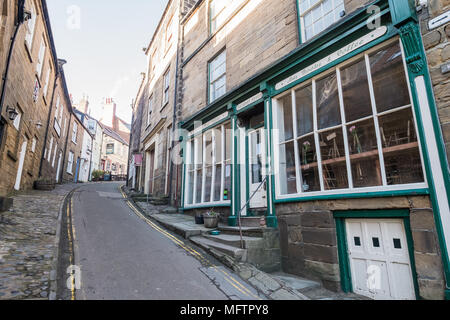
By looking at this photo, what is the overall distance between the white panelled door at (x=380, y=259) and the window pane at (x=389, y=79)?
2.04m

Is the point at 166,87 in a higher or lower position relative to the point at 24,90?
higher

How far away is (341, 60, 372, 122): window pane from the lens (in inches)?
194

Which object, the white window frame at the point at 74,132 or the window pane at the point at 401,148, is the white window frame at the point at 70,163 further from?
the window pane at the point at 401,148

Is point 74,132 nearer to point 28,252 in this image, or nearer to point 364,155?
→ point 28,252

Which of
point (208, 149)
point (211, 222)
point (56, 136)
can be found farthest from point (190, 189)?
point (56, 136)

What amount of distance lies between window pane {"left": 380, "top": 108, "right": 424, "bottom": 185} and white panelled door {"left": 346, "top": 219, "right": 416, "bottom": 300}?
0.76 meters

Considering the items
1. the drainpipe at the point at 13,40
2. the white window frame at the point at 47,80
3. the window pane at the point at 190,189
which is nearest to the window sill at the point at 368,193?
A: the window pane at the point at 190,189

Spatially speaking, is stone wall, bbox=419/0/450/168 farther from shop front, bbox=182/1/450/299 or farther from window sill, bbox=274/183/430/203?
window sill, bbox=274/183/430/203

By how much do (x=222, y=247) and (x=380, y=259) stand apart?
292 centimetres

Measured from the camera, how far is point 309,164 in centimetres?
582

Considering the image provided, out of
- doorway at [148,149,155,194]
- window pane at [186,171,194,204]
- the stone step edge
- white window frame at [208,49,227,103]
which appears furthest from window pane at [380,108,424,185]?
doorway at [148,149,155,194]

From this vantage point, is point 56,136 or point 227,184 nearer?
point 227,184

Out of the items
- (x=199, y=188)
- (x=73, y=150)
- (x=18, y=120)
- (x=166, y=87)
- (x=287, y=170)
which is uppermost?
(x=166, y=87)
